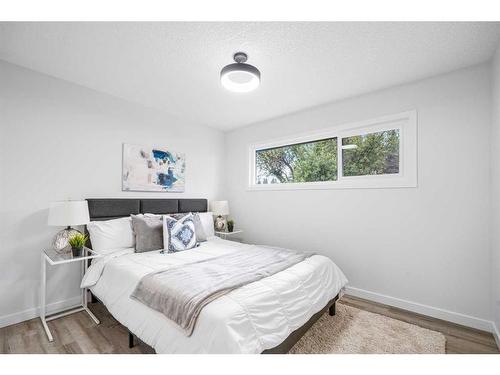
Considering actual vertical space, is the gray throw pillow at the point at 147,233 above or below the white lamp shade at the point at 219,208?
below

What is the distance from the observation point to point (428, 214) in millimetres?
2379

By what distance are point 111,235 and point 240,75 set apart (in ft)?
6.94

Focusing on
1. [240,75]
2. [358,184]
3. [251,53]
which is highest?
[251,53]

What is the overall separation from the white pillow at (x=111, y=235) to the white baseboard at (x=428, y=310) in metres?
2.70

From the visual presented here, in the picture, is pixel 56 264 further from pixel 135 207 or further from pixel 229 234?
pixel 229 234

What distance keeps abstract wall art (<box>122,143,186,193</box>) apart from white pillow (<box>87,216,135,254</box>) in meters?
0.52

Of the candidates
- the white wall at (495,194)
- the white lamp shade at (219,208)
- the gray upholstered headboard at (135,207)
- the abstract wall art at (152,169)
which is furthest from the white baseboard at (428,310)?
the abstract wall art at (152,169)

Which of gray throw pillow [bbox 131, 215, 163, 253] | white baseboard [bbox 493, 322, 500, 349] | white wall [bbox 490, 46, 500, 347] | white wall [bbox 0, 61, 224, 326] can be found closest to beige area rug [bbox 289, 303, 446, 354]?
white baseboard [bbox 493, 322, 500, 349]

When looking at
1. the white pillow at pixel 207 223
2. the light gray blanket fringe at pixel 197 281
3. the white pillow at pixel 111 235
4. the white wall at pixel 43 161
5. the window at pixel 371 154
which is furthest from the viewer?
the white pillow at pixel 207 223

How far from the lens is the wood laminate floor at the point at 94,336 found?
5.90 ft

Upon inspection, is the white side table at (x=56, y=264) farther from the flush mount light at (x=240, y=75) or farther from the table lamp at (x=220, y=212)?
the flush mount light at (x=240, y=75)

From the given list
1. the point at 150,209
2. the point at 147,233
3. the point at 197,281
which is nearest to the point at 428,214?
the point at 197,281

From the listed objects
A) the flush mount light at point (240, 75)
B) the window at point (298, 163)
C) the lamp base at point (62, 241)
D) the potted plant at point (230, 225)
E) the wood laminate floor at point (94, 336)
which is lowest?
the wood laminate floor at point (94, 336)
